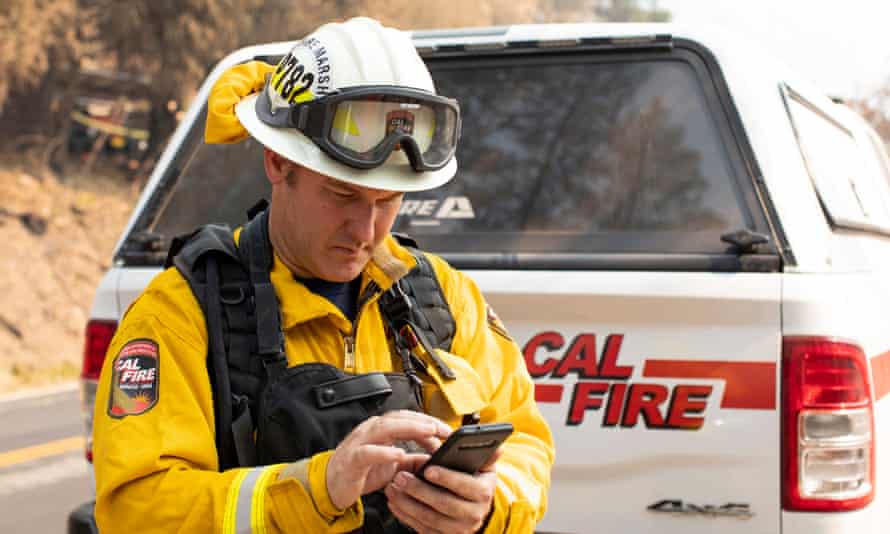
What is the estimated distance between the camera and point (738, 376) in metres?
2.88

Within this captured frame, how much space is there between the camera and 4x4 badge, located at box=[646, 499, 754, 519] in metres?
2.89

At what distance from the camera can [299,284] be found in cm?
201

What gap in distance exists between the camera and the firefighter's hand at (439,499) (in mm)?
1721

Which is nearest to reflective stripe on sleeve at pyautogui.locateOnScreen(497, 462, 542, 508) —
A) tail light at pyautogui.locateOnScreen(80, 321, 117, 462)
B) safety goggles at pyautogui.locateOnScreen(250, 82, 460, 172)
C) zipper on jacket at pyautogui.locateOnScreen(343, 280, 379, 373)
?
zipper on jacket at pyautogui.locateOnScreen(343, 280, 379, 373)

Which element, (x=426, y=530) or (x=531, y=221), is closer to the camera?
(x=426, y=530)

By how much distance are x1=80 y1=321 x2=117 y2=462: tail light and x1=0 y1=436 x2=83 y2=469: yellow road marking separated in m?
4.79

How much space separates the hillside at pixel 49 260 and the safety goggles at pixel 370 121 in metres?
11.3

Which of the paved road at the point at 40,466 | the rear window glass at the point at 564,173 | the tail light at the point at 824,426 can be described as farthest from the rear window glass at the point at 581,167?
the paved road at the point at 40,466

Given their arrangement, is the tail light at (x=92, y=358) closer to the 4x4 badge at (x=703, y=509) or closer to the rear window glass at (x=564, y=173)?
the rear window glass at (x=564, y=173)

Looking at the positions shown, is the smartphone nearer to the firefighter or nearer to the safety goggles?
the firefighter

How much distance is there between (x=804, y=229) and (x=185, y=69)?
680 inches

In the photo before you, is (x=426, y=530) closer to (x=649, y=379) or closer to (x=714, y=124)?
(x=649, y=379)

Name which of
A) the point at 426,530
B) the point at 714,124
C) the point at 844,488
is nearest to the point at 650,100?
the point at 714,124

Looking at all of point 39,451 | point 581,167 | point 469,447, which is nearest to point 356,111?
point 469,447
